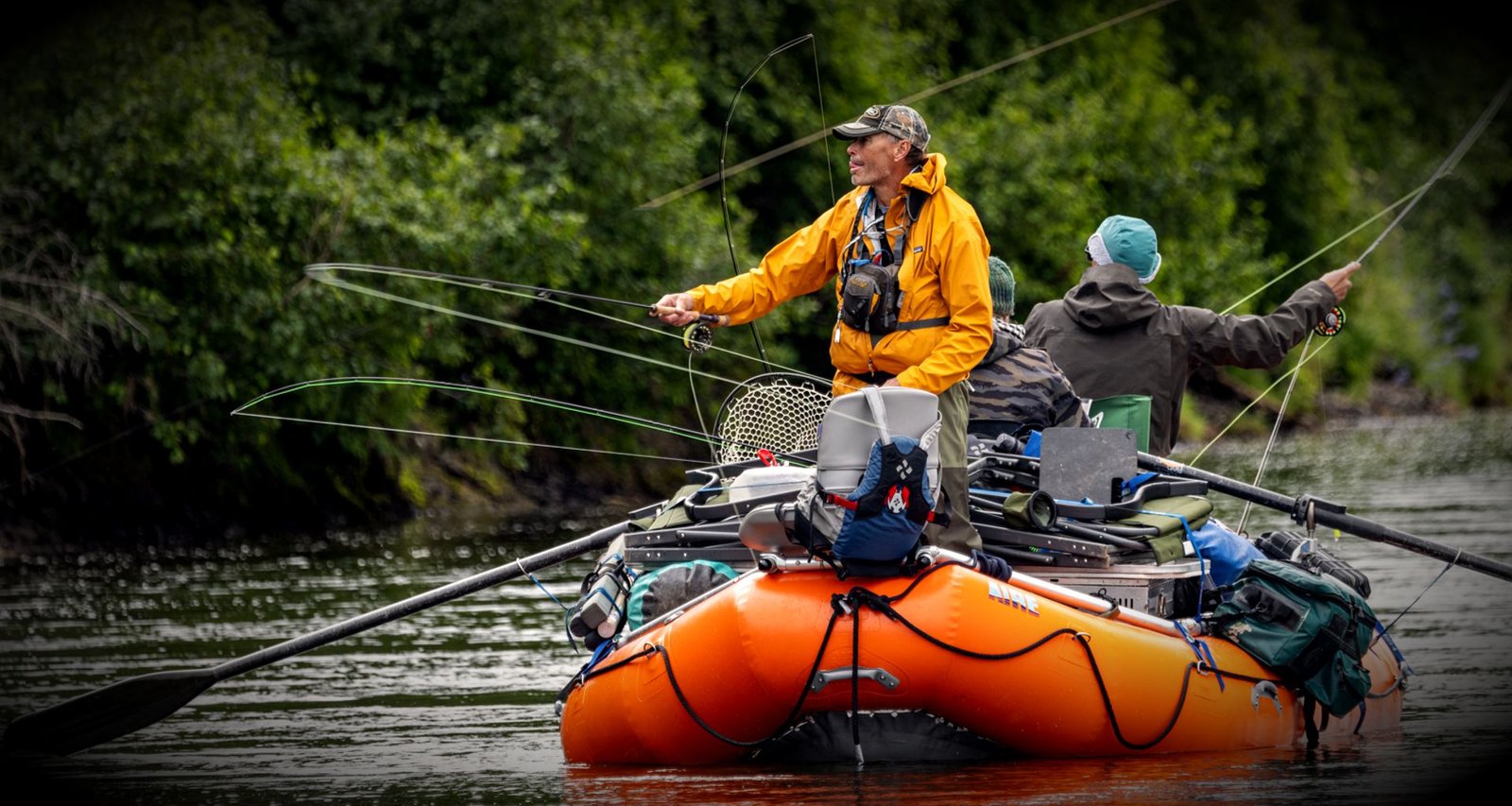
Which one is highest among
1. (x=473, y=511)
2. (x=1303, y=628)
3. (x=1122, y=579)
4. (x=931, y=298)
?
(x=931, y=298)

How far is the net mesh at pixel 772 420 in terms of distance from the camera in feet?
22.4

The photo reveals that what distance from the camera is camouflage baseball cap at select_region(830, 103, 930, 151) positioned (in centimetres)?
578

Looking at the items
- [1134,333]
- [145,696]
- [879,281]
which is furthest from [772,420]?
[145,696]

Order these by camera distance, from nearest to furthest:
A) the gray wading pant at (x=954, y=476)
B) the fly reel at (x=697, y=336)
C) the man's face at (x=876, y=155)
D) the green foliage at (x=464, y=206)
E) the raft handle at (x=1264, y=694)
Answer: the gray wading pant at (x=954, y=476) → the man's face at (x=876, y=155) → the raft handle at (x=1264, y=694) → the fly reel at (x=697, y=336) → the green foliage at (x=464, y=206)

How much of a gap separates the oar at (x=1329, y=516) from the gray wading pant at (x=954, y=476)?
3.90 feet

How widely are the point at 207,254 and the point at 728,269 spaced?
233 inches

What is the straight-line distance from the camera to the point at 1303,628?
6.12 metres

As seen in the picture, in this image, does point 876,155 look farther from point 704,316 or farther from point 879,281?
point 704,316

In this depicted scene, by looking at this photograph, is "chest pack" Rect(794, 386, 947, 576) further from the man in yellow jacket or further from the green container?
the green container

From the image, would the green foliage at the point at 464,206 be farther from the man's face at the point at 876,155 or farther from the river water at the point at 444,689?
the river water at the point at 444,689

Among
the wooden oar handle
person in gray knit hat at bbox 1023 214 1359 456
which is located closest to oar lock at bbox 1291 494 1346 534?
person in gray knit hat at bbox 1023 214 1359 456

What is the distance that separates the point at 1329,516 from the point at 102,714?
421cm

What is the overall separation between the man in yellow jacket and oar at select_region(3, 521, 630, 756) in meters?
1.36

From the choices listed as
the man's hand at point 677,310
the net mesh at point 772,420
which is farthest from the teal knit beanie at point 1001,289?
the man's hand at point 677,310
